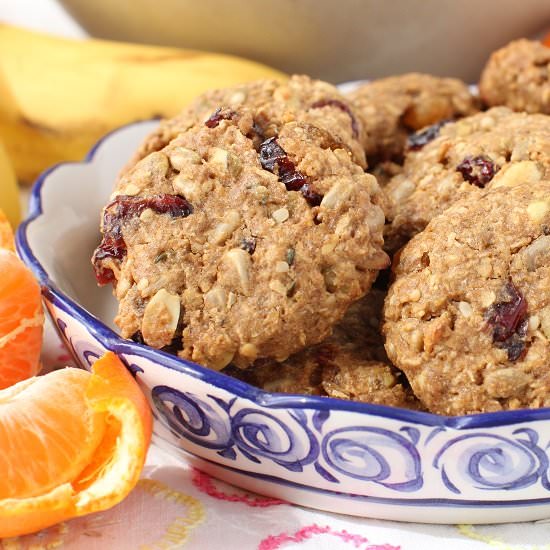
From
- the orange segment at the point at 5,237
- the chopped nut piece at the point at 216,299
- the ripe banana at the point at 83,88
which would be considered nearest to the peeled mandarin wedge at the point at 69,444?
the chopped nut piece at the point at 216,299

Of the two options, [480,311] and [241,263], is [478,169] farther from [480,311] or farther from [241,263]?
[241,263]

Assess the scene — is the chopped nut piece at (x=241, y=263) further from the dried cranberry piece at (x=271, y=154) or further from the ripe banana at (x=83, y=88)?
the ripe banana at (x=83, y=88)

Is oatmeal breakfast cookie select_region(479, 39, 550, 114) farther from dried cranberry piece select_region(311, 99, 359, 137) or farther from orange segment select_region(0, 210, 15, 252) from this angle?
orange segment select_region(0, 210, 15, 252)

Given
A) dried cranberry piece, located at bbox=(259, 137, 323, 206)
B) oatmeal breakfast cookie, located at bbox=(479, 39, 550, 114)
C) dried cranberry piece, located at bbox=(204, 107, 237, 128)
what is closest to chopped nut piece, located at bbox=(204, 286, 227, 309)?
dried cranberry piece, located at bbox=(259, 137, 323, 206)

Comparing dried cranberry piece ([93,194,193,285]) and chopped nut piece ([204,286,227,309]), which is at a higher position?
dried cranberry piece ([93,194,193,285])

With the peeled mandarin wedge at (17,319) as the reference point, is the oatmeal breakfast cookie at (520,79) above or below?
above

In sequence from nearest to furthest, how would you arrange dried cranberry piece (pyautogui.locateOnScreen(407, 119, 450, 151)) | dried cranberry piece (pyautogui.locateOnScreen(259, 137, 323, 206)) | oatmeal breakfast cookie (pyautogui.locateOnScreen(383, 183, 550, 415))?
oatmeal breakfast cookie (pyautogui.locateOnScreen(383, 183, 550, 415))
dried cranberry piece (pyautogui.locateOnScreen(259, 137, 323, 206))
dried cranberry piece (pyautogui.locateOnScreen(407, 119, 450, 151))
